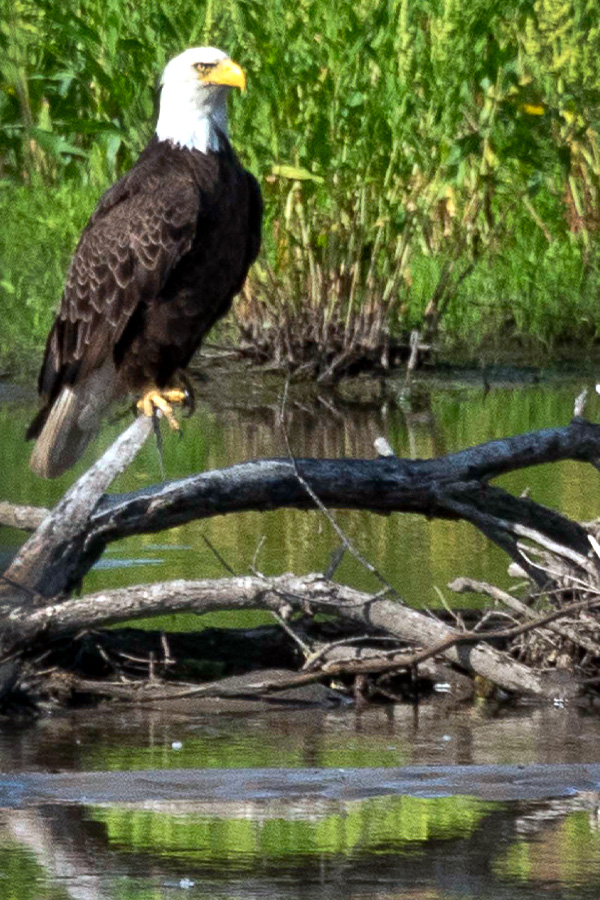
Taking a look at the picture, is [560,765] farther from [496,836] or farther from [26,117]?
[26,117]

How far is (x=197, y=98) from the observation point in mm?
7406

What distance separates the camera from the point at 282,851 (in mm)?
3953

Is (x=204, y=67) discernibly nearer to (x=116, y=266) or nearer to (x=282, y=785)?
(x=116, y=266)

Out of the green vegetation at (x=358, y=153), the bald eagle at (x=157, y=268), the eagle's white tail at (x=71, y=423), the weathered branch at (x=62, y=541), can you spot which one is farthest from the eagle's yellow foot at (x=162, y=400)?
the green vegetation at (x=358, y=153)

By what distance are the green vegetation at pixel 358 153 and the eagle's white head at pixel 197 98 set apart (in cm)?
379

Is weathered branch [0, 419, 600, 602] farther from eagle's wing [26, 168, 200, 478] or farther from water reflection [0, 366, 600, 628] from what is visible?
eagle's wing [26, 168, 200, 478]

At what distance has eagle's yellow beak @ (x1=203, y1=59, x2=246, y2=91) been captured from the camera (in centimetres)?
739

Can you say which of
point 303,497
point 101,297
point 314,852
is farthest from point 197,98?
point 314,852

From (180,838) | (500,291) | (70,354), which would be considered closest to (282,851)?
(180,838)

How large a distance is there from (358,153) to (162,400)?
515 centimetres

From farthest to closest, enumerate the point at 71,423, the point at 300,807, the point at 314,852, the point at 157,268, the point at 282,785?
the point at 71,423 → the point at 157,268 → the point at 282,785 → the point at 300,807 → the point at 314,852

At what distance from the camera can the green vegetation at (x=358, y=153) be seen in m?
11.6

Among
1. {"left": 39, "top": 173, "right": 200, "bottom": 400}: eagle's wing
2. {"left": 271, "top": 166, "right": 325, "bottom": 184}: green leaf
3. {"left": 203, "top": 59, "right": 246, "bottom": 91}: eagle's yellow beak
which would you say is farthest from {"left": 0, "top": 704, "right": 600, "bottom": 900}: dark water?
{"left": 271, "top": 166, "right": 325, "bottom": 184}: green leaf

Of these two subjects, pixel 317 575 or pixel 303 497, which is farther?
pixel 303 497
